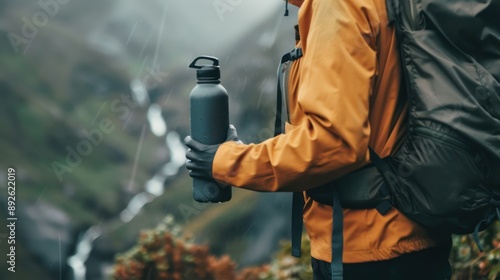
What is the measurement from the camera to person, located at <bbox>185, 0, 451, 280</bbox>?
189 cm

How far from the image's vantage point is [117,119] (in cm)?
545

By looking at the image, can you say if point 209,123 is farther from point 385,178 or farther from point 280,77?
point 385,178

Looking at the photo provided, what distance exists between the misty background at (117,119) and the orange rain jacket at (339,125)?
3311 mm

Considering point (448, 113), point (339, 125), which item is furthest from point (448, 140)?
point (339, 125)

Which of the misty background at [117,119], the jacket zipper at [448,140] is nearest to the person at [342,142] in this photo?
the jacket zipper at [448,140]

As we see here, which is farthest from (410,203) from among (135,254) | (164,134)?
(164,134)

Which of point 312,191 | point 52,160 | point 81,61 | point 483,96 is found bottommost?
point 52,160

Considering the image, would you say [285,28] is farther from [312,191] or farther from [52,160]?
[312,191]

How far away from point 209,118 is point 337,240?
1.86 feet

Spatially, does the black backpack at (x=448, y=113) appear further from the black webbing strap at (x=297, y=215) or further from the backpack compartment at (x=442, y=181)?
the black webbing strap at (x=297, y=215)

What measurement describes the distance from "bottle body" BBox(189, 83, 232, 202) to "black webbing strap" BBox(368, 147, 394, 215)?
0.49 m

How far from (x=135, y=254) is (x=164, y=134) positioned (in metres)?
1.10

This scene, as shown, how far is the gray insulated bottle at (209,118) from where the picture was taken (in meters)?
2.25

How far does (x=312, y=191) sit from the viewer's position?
7.05ft
